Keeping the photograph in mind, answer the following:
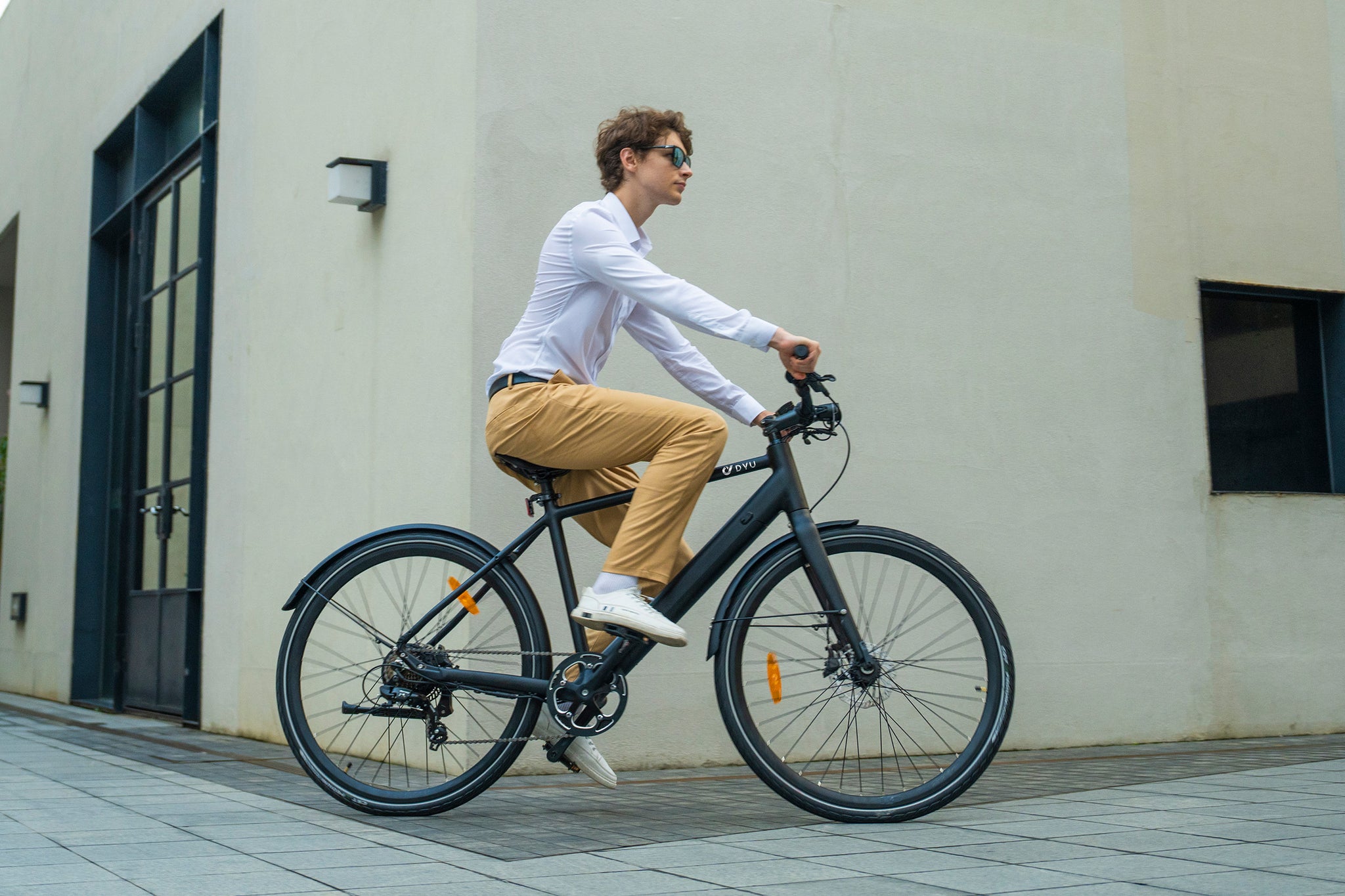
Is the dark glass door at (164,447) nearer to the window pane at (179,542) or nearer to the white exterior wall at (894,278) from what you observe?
the window pane at (179,542)

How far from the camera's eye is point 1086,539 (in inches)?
223

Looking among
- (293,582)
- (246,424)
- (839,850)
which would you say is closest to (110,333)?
(246,424)

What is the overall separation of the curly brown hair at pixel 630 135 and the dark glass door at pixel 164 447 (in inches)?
170

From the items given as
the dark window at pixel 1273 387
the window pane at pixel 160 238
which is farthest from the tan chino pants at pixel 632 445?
the window pane at pixel 160 238

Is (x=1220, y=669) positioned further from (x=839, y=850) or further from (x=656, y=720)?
(x=839, y=850)

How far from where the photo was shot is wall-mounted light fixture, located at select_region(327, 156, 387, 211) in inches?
213

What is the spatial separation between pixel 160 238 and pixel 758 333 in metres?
6.33

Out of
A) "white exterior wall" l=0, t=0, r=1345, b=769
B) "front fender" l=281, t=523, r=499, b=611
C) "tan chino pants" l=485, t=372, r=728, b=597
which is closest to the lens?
"tan chino pants" l=485, t=372, r=728, b=597

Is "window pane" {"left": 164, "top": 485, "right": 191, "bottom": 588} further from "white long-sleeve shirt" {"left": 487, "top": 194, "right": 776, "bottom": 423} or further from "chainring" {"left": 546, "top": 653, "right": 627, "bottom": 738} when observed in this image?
"chainring" {"left": 546, "top": 653, "right": 627, "bottom": 738}

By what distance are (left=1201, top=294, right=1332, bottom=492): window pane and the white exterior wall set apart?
0.66 ft

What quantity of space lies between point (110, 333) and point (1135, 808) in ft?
26.9

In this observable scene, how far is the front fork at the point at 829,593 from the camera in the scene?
3471 millimetres

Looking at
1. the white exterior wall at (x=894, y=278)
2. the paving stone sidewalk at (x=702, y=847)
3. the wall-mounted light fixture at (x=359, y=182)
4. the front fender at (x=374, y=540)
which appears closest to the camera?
the paving stone sidewalk at (x=702, y=847)

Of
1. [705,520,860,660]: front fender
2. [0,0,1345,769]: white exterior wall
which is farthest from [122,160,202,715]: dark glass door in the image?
[705,520,860,660]: front fender
